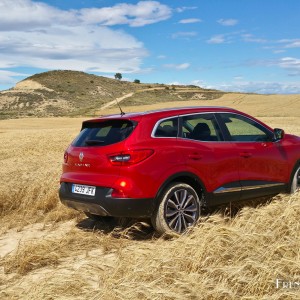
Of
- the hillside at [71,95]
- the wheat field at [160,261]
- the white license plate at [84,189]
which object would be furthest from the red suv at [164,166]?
the hillside at [71,95]

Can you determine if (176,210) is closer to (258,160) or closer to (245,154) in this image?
(245,154)

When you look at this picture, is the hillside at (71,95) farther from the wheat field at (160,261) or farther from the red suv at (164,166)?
the wheat field at (160,261)

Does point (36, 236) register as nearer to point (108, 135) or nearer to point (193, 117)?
point (108, 135)

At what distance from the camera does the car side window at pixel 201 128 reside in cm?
576

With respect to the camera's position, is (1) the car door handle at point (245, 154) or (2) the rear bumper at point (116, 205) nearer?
(2) the rear bumper at point (116, 205)

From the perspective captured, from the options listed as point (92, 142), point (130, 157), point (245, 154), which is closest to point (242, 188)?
point (245, 154)

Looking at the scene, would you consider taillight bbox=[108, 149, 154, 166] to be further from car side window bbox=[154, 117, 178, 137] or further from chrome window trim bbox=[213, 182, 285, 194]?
chrome window trim bbox=[213, 182, 285, 194]

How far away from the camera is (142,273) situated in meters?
3.65

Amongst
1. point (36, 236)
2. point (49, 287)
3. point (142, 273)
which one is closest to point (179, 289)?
point (142, 273)

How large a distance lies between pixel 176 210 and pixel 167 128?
40.8 inches

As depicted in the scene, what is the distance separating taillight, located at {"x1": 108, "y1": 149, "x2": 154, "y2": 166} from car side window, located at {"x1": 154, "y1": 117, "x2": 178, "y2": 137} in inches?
13.3

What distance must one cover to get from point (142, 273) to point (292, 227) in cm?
192

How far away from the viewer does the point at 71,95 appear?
9050 cm

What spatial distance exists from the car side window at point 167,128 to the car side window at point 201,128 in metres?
0.13
